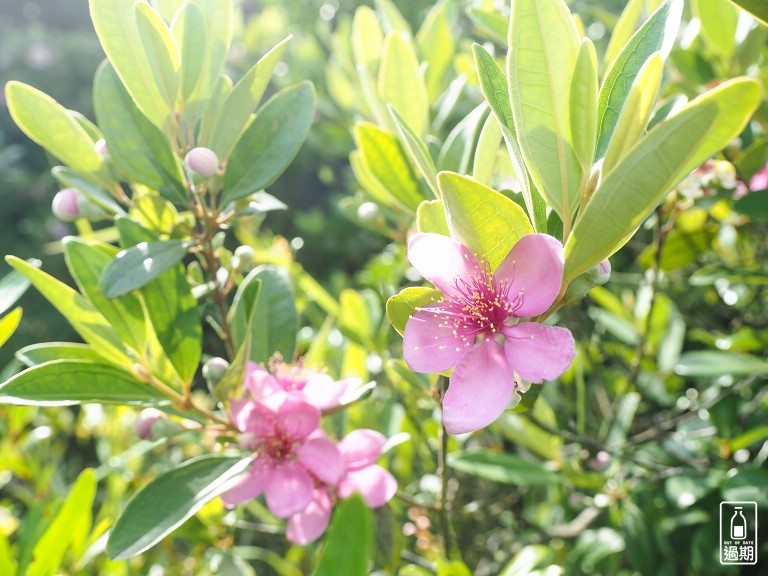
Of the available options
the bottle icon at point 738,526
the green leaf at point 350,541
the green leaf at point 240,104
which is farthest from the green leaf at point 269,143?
the bottle icon at point 738,526

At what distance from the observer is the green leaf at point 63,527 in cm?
98

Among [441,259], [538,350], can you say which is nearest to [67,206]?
[441,259]

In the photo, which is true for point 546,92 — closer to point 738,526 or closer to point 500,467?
point 500,467

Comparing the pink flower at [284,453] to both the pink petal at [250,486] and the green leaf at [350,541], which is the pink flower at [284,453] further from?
the green leaf at [350,541]

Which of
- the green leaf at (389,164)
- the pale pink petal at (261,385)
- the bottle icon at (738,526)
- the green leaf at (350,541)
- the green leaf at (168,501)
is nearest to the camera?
the green leaf at (350,541)

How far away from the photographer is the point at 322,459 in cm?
88

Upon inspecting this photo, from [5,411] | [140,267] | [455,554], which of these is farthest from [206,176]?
[5,411]

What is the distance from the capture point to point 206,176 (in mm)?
820

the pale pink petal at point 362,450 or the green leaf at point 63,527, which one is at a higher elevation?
the pale pink petal at point 362,450

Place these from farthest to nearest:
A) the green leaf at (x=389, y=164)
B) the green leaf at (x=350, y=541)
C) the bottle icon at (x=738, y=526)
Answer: the bottle icon at (x=738, y=526) → the green leaf at (x=389, y=164) → the green leaf at (x=350, y=541)

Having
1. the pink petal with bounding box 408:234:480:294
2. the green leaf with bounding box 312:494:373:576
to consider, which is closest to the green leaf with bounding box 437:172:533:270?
the pink petal with bounding box 408:234:480:294

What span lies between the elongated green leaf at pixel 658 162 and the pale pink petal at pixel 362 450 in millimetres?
473

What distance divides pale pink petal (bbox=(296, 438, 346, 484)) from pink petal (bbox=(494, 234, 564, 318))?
36cm

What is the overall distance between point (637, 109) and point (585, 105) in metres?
0.06
